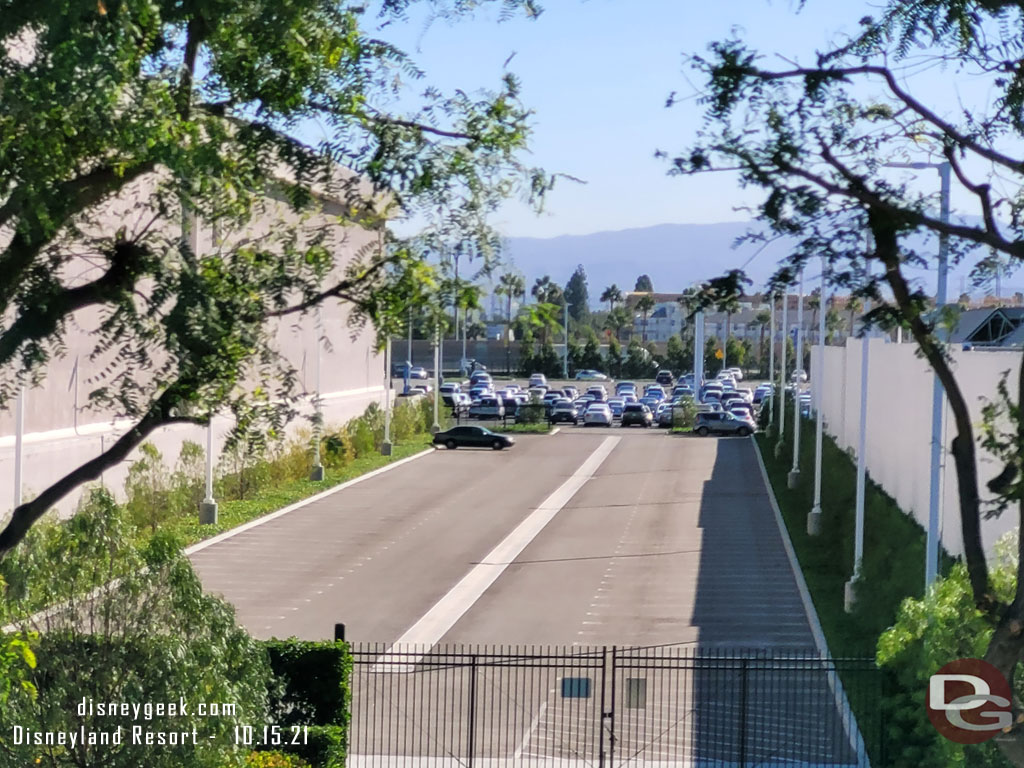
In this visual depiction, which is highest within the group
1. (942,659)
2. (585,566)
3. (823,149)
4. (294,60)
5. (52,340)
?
(294,60)

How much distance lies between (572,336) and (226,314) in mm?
124265

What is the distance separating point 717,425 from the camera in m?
66.8

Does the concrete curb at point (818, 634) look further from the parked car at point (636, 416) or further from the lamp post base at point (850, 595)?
the parked car at point (636, 416)

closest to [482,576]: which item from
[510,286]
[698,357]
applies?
[510,286]

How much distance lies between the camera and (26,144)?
282 inches

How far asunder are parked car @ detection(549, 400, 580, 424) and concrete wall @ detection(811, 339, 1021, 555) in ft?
91.6

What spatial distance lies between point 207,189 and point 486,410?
62998 millimetres

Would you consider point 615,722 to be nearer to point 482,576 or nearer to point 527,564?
point 482,576

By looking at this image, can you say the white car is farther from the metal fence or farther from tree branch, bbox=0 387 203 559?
tree branch, bbox=0 387 203 559

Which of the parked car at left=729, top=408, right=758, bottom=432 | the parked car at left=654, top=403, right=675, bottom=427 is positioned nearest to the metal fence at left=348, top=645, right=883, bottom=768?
the parked car at left=729, top=408, right=758, bottom=432

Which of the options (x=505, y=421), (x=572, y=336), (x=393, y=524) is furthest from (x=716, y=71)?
(x=572, y=336)

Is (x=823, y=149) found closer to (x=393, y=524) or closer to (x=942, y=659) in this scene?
(x=942, y=659)

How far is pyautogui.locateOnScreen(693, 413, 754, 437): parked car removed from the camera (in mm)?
66750

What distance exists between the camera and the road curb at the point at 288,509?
3132cm
